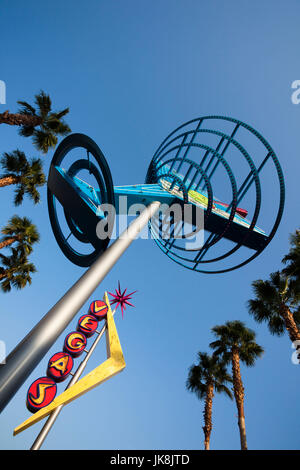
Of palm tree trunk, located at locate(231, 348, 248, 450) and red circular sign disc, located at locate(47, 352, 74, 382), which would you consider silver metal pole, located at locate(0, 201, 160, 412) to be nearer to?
red circular sign disc, located at locate(47, 352, 74, 382)

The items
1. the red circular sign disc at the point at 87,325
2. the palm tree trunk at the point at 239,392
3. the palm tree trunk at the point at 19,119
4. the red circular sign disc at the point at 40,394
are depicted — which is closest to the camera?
the red circular sign disc at the point at 40,394

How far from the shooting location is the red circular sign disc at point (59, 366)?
7.05 meters

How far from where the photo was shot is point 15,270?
18203 mm

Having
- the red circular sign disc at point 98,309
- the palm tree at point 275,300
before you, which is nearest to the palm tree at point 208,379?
the palm tree at point 275,300

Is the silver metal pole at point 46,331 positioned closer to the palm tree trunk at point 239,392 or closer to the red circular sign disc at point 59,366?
the red circular sign disc at point 59,366

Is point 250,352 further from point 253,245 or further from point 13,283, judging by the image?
point 13,283

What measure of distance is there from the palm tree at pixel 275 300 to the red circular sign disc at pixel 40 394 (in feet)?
35.1

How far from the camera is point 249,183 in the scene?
32.1 ft

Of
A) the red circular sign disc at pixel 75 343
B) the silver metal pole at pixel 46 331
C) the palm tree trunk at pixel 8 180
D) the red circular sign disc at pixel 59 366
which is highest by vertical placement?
the palm tree trunk at pixel 8 180

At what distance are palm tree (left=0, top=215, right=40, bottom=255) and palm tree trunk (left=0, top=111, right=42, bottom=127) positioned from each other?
8077 mm

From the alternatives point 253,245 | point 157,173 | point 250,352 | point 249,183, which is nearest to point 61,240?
point 157,173

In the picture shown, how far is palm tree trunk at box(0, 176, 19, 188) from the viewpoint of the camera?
14.1m

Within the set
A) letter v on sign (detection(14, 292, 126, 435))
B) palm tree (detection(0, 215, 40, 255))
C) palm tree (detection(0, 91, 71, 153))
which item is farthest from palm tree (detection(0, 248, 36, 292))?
letter v on sign (detection(14, 292, 126, 435))

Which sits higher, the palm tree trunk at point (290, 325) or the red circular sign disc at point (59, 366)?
the palm tree trunk at point (290, 325)
